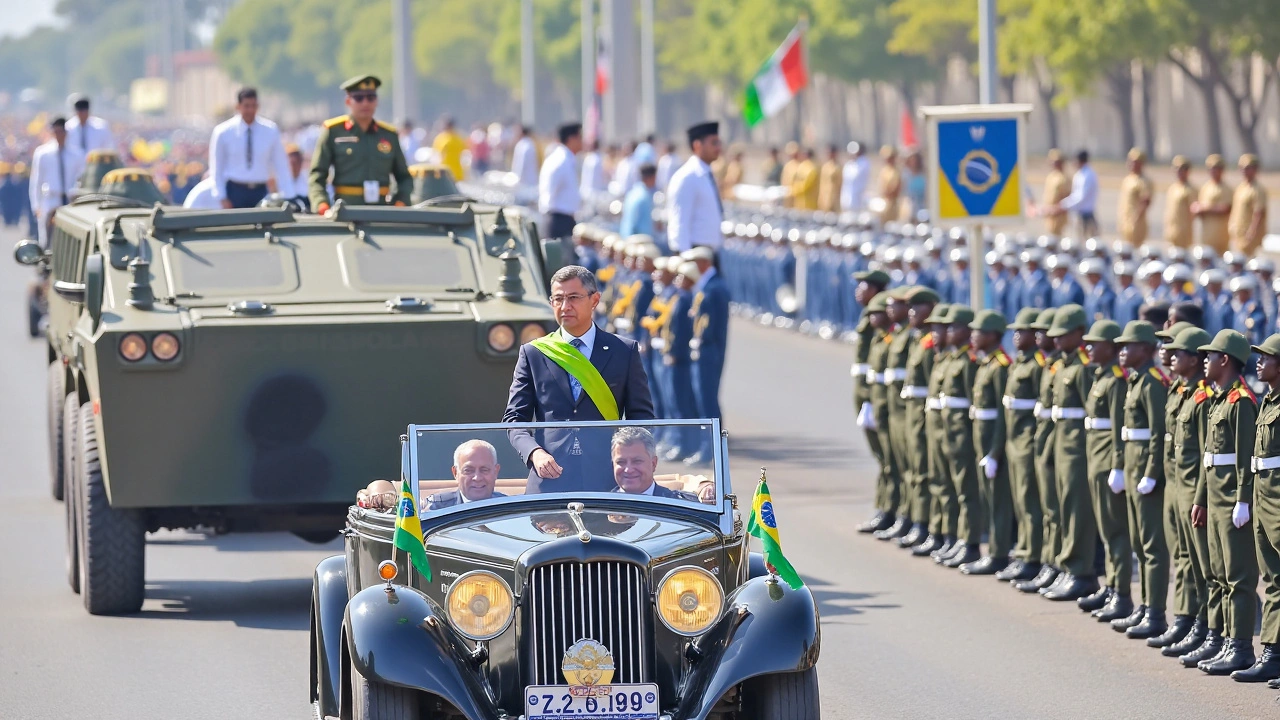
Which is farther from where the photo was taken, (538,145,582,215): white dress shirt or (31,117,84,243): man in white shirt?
(538,145,582,215): white dress shirt

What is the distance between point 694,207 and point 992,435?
22.2 ft

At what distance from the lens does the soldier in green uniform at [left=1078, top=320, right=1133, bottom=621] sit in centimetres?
1280

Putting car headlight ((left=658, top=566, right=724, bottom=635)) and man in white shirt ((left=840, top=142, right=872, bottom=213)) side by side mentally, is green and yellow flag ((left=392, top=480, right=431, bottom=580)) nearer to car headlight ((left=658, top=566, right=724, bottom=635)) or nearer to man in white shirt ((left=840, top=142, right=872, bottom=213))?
car headlight ((left=658, top=566, right=724, bottom=635))

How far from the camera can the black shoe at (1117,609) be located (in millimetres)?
12906

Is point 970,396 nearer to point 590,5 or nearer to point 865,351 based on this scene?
point 865,351

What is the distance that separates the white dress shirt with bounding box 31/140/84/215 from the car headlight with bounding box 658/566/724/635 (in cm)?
1717

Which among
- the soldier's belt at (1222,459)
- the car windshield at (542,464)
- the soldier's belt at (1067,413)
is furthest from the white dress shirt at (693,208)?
the car windshield at (542,464)

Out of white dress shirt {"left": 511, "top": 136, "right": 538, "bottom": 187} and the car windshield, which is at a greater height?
white dress shirt {"left": 511, "top": 136, "right": 538, "bottom": 187}

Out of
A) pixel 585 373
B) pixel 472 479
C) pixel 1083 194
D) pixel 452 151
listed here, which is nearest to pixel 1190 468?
pixel 585 373

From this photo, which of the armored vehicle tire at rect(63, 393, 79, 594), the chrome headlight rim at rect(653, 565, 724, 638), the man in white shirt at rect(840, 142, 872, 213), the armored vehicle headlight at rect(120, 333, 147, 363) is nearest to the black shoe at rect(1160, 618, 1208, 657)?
the chrome headlight rim at rect(653, 565, 724, 638)

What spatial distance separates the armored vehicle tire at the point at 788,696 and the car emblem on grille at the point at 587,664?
2.06ft

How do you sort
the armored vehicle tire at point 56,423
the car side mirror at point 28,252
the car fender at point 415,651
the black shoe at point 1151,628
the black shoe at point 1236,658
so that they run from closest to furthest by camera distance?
the car fender at point 415,651 < the black shoe at point 1236,658 < the black shoe at point 1151,628 < the car side mirror at point 28,252 < the armored vehicle tire at point 56,423

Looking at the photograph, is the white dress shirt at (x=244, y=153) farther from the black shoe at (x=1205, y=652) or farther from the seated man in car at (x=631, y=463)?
the seated man in car at (x=631, y=463)

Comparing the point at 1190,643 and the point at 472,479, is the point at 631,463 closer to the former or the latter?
the point at 472,479
